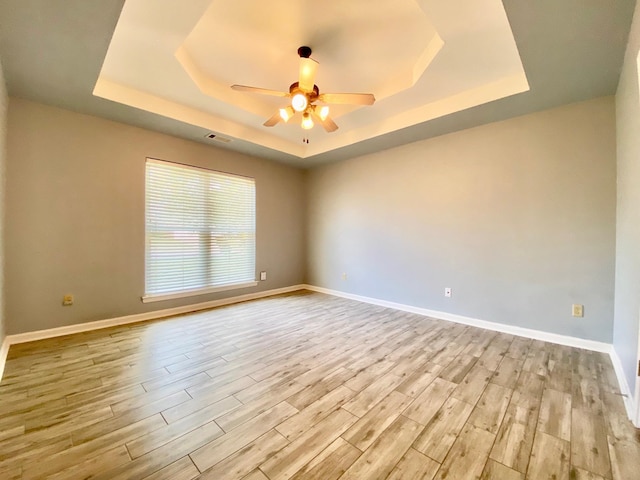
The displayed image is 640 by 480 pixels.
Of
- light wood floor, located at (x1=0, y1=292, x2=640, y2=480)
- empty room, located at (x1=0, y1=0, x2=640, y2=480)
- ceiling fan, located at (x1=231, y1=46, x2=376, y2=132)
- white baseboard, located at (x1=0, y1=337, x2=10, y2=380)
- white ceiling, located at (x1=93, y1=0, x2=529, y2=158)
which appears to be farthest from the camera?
ceiling fan, located at (x1=231, y1=46, x2=376, y2=132)

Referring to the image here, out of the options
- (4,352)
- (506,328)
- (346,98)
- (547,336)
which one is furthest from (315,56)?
(4,352)

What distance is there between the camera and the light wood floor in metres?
1.27

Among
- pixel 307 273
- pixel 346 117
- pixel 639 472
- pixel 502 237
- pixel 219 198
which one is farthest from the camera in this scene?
pixel 307 273

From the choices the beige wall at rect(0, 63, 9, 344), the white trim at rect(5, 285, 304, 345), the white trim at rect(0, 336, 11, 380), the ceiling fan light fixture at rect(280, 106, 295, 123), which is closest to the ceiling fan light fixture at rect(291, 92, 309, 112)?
the ceiling fan light fixture at rect(280, 106, 295, 123)

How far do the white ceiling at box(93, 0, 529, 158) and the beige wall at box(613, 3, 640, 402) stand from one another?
730mm

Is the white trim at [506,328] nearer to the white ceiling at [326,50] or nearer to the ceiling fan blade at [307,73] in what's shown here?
the white ceiling at [326,50]

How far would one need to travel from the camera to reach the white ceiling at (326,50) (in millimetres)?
1715

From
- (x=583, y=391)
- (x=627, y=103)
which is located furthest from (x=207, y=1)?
(x=583, y=391)

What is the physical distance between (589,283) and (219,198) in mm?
4762

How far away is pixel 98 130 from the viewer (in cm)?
313

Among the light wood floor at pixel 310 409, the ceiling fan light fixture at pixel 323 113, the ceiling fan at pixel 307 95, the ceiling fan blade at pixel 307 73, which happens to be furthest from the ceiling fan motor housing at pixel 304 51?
the light wood floor at pixel 310 409

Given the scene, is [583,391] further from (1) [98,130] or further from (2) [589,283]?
(1) [98,130]

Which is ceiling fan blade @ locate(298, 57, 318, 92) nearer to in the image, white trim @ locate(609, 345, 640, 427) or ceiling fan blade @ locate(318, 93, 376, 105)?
ceiling fan blade @ locate(318, 93, 376, 105)

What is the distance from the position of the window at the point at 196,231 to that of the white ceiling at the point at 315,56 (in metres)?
0.91
